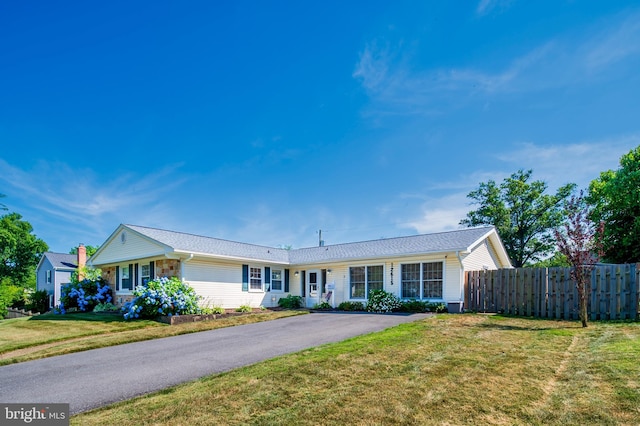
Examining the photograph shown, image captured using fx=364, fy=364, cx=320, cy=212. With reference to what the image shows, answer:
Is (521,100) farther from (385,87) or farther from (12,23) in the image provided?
(12,23)

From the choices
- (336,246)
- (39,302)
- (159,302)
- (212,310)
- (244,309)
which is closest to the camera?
(159,302)

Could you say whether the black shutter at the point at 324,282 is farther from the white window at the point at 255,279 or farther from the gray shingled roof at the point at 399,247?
the white window at the point at 255,279

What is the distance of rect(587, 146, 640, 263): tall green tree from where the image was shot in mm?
20297

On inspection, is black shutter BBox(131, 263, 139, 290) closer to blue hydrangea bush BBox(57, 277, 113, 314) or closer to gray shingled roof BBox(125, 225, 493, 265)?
gray shingled roof BBox(125, 225, 493, 265)

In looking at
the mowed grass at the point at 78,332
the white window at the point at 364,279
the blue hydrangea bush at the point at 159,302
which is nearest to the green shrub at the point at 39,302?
the mowed grass at the point at 78,332

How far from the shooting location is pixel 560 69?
36.0 ft

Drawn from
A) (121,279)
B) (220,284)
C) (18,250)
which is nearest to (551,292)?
(220,284)

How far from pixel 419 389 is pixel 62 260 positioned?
41.4 m

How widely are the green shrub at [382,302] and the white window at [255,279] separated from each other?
607 cm

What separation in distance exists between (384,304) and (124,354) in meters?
11.1

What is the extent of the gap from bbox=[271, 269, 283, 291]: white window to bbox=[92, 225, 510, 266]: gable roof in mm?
699

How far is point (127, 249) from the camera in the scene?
18938mm

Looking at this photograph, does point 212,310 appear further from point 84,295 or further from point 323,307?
point 84,295

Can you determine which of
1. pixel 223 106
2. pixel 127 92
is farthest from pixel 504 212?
pixel 127 92
